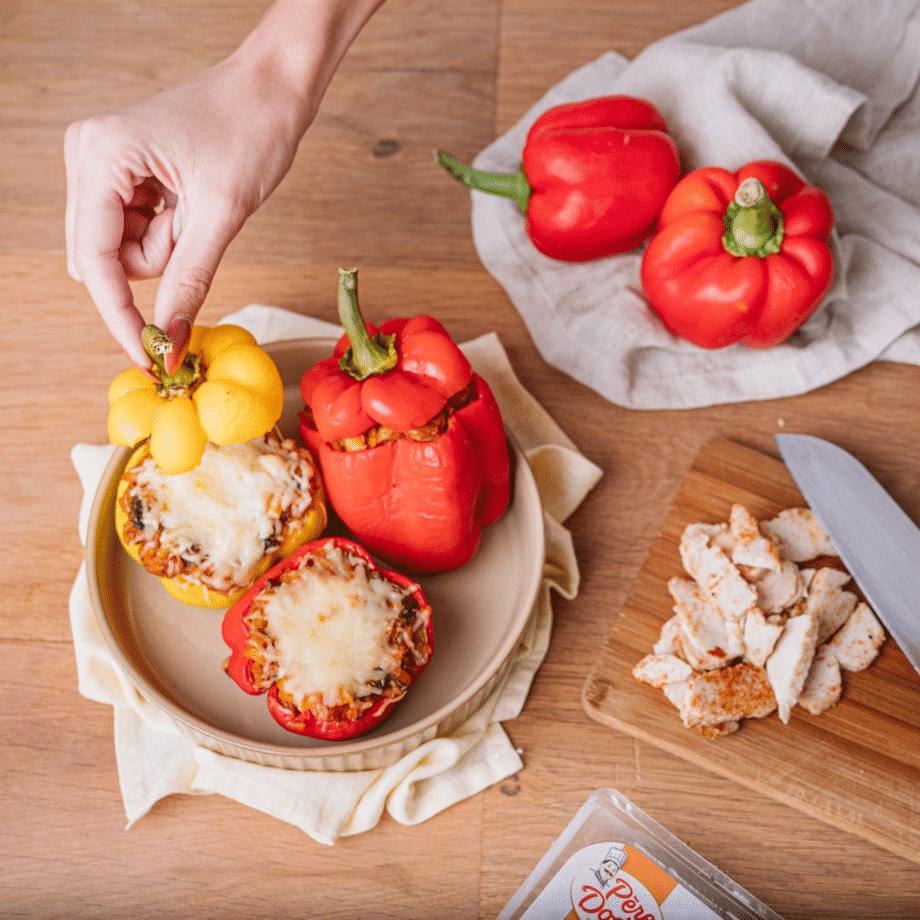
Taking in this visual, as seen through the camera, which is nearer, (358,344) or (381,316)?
(358,344)

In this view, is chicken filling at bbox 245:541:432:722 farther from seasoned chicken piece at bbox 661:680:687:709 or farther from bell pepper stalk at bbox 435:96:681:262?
bell pepper stalk at bbox 435:96:681:262

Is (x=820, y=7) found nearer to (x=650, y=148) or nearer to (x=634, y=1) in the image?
(x=634, y=1)

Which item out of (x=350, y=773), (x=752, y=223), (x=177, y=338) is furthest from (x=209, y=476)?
(x=752, y=223)

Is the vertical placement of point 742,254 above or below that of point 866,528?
above

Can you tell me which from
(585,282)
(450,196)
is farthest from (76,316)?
(585,282)

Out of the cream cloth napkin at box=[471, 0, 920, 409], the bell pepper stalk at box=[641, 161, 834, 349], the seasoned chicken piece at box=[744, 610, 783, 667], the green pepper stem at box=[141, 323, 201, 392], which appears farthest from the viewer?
the cream cloth napkin at box=[471, 0, 920, 409]

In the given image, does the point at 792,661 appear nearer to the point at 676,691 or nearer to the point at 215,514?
the point at 676,691

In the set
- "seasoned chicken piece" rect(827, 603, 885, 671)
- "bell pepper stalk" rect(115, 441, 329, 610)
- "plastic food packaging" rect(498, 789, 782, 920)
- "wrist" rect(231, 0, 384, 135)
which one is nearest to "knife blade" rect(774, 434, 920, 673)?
"seasoned chicken piece" rect(827, 603, 885, 671)
